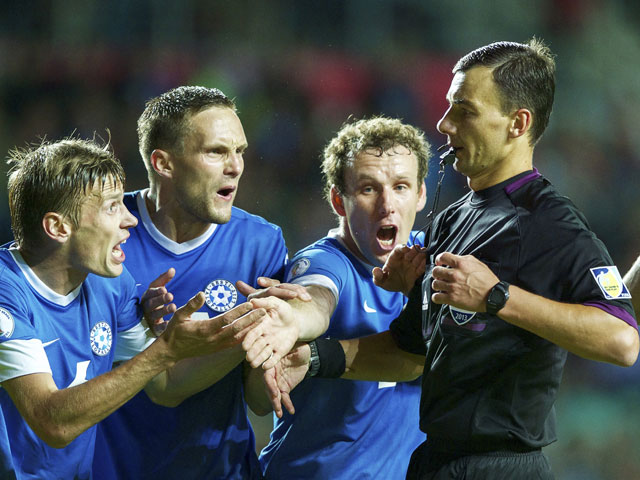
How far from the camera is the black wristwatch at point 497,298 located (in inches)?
87.6

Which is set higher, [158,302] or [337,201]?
[337,201]

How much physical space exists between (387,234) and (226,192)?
732 millimetres

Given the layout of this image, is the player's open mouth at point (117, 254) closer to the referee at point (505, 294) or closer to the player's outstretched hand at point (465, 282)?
the referee at point (505, 294)

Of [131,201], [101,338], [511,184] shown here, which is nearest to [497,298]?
[511,184]

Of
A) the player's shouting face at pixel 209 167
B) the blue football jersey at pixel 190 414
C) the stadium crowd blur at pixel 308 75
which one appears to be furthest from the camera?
the stadium crowd blur at pixel 308 75

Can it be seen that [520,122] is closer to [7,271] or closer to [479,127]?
[479,127]

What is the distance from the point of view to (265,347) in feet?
8.96

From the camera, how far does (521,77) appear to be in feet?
8.48

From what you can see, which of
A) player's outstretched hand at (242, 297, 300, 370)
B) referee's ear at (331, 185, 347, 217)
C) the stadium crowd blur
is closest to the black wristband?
player's outstretched hand at (242, 297, 300, 370)

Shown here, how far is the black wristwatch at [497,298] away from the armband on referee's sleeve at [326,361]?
850mm

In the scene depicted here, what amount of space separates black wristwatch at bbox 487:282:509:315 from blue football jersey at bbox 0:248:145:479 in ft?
4.58

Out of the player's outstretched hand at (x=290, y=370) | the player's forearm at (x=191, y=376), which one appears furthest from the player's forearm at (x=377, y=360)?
the player's forearm at (x=191, y=376)

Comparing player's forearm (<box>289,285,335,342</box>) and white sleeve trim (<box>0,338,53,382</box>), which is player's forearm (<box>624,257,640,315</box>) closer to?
player's forearm (<box>289,285,335,342</box>)

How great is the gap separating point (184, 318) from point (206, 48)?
5.18 m
